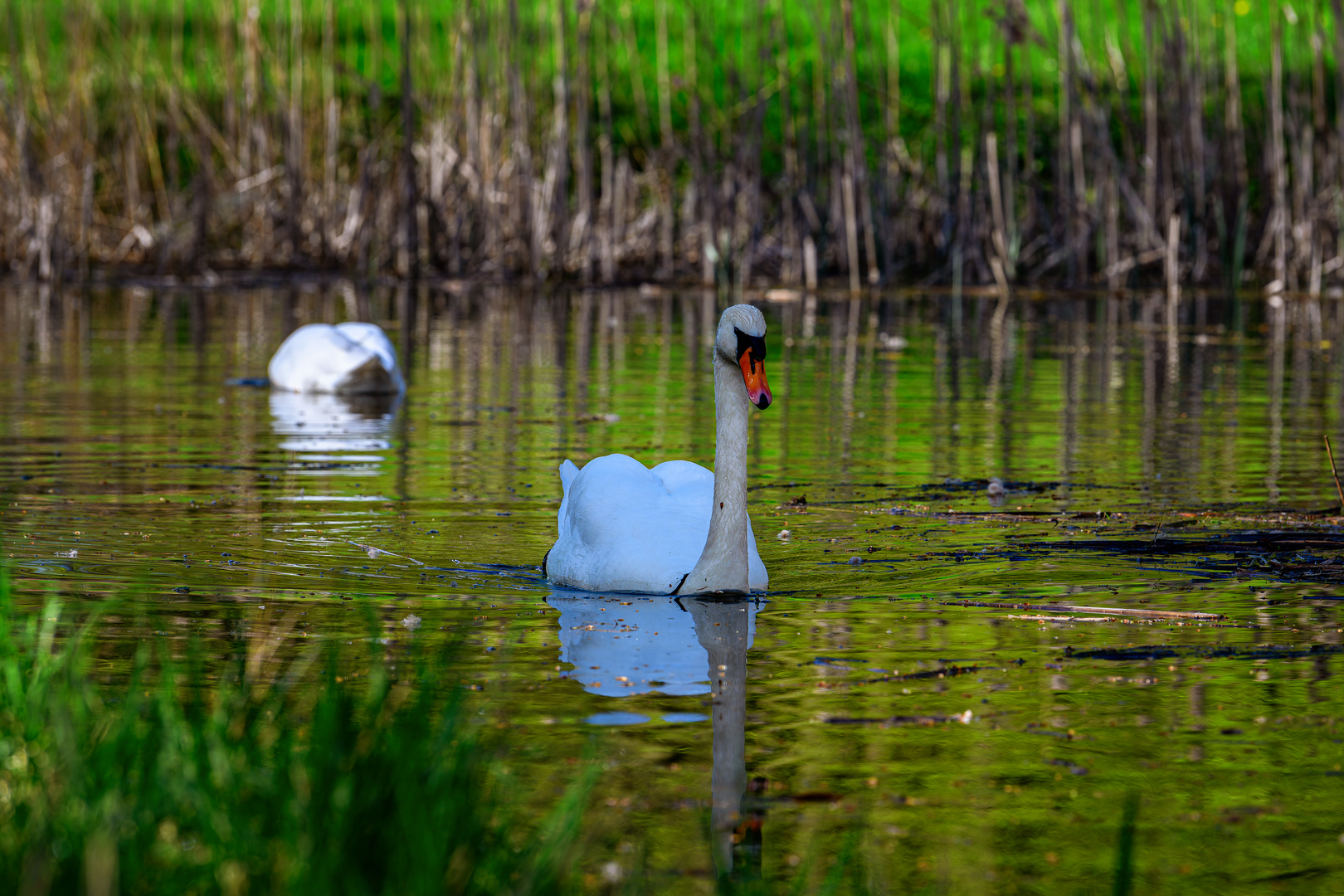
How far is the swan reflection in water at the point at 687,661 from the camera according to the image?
401 cm

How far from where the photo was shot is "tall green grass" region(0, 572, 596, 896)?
306 cm

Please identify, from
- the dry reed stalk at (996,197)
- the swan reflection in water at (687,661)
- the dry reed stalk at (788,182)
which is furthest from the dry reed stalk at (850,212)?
the swan reflection in water at (687,661)

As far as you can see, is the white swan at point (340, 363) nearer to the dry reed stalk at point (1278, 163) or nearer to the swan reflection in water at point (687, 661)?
the swan reflection in water at point (687, 661)

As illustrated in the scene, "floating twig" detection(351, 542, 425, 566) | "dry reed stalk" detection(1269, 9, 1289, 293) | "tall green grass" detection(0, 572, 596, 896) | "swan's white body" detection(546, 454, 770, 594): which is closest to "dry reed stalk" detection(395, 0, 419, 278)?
"dry reed stalk" detection(1269, 9, 1289, 293)

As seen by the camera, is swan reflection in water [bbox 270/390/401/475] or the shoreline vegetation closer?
swan reflection in water [bbox 270/390/401/475]

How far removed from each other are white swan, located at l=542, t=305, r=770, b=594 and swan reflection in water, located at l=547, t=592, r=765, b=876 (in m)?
0.09

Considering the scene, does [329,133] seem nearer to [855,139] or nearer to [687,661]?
[855,139]

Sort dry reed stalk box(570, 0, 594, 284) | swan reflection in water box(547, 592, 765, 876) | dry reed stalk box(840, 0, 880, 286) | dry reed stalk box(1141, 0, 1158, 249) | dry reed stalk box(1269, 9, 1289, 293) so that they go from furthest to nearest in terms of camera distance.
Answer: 1. dry reed stalk box(570, 0, 594, 284)
2. dry reed stalk box(1141, 0, 1158, 249)
3. dry reed stalk box(840, 0, 880, 286)
4. dry reed stalk box(1269, 9, 1289, 293)
5. swan reflection in water box(547, 592, 765, 876)

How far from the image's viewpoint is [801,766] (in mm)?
4355

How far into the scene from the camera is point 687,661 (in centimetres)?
541

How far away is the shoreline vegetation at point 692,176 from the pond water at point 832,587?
5491 millimetres

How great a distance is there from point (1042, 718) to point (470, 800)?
186 cm

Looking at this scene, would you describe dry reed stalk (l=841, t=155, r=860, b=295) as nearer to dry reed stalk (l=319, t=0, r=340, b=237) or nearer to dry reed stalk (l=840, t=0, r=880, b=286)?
dry reed stalk (l=840, t=0, r=880, b=286)

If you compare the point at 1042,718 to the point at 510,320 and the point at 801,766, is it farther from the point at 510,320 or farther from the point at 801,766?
the point at 510,320
